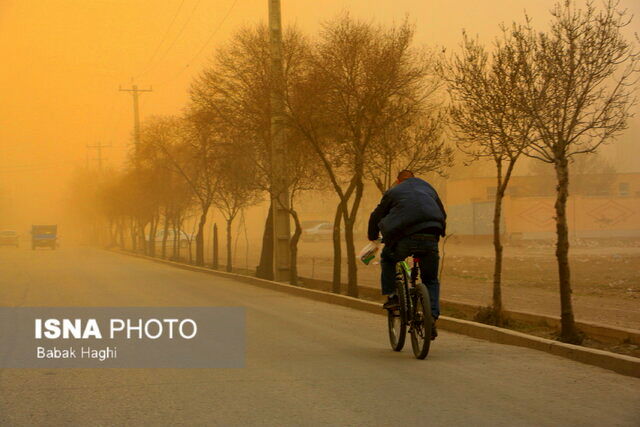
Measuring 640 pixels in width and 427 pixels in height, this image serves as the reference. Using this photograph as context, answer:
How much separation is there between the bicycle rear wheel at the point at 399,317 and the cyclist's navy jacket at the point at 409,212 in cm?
48

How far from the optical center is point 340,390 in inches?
298

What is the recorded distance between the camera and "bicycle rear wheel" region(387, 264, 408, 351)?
377 inches

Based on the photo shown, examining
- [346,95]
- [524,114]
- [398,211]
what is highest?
[346,95]

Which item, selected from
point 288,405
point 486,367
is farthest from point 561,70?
point 288,405

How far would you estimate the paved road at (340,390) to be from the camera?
21.4ft

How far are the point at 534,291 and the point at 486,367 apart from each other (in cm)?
1264

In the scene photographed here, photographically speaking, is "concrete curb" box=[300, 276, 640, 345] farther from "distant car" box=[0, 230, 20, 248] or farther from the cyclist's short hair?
"distant car" box=[0, 230, 20, 248]

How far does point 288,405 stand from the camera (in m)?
6.93

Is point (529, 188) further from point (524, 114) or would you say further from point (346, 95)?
point (524, 114)

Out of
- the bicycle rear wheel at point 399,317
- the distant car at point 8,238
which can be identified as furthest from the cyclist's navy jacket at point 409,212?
the distant car at point 8,238

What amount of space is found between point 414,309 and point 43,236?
2733 inches

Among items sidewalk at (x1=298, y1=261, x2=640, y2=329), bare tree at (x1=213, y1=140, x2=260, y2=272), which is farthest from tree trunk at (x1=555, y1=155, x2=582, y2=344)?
A: bare tree at (x1=213, y1=140, x2=260, y2=272)

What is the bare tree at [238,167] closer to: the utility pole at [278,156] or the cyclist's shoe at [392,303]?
the utility pole at [278,156]

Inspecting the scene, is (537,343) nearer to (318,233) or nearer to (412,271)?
(412,271)
